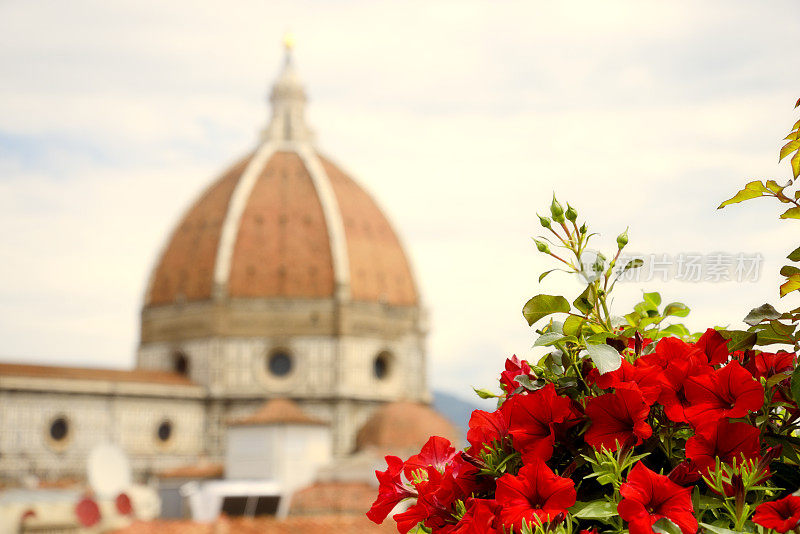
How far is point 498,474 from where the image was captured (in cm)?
168

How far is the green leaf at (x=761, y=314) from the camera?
5.45 ft

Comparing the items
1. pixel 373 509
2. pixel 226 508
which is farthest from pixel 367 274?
pixel 373 509

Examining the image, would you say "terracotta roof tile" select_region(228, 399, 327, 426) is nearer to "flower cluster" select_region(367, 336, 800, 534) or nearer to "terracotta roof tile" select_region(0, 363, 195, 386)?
"terracotta roof tile" select_region(0, 363, 195, 386)

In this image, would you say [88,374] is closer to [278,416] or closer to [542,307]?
[278,416]

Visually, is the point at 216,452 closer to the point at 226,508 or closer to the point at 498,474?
the point at 226,508

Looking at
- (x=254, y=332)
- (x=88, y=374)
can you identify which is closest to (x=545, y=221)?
(x=88, y=374)

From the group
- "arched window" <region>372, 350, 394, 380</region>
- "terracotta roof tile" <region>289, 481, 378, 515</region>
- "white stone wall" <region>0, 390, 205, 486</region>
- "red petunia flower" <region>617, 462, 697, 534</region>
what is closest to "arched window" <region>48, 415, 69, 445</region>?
"white stone wall" <region>0, 390, 205, 486</region>

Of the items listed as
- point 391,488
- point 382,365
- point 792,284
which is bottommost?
point 382,365

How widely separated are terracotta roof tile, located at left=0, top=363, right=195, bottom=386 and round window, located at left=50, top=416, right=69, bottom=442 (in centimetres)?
149

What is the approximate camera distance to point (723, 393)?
1.56 metres

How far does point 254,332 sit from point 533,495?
4034cm

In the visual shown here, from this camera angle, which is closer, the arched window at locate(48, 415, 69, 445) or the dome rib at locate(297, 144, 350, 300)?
the arched window at locate(48, 415, 69, 445)

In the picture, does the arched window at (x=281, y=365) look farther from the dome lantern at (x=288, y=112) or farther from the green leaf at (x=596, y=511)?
the green leaf at (x=596, y=511)

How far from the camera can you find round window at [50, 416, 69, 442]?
124 feet
